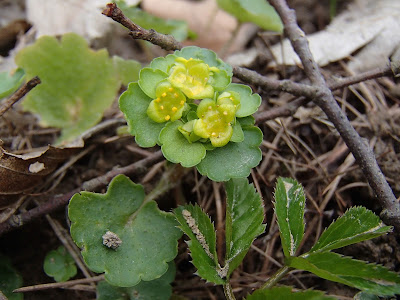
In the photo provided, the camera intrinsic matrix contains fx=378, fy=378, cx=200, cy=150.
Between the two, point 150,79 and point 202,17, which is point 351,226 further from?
point 202,17

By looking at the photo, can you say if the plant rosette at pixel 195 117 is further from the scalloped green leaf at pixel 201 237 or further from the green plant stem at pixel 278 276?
the green plant stem at pixel 278 276

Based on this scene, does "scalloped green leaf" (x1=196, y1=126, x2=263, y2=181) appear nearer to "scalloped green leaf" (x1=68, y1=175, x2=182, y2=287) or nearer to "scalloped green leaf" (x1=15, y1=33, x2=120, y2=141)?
"scalloped green leaf" (x1=68, y1=175, x2=182, y2=287)

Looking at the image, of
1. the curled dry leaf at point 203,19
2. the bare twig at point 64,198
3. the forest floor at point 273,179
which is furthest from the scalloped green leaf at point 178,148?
the curled dry leaf at point 203,19

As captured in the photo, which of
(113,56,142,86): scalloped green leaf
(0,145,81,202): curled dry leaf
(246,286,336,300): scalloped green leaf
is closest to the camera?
(246,286,336,300): scalloped green leaf

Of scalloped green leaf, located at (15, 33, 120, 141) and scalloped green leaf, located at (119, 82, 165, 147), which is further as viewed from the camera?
scalloped green leaf, located at (15, 33, 120, 141)

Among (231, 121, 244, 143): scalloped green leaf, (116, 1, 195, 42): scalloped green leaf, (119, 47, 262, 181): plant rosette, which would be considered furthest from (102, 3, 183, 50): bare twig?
(116, 1, 195, 42): scalloped green leaf

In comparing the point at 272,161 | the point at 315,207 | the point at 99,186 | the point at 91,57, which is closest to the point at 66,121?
the point at 91,57

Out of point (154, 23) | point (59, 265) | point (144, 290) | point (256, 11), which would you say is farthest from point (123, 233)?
point (256, 11)
